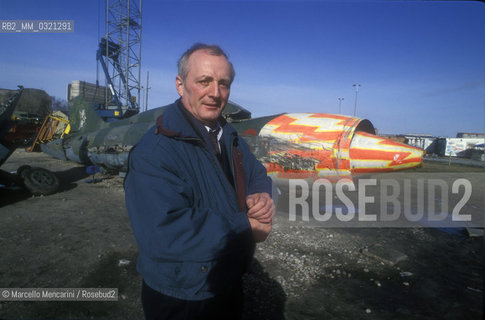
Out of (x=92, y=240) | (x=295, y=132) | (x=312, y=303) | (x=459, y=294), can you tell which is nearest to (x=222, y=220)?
(x=312, y=303)

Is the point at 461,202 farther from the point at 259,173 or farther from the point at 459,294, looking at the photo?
the point at 259,173

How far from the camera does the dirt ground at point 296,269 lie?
279 centimetres

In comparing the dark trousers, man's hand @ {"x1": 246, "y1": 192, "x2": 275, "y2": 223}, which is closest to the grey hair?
man's hand @ {"x1": 246, "y1": 192, "x2": 275, "y2": 223}

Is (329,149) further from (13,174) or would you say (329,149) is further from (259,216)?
(13,174)

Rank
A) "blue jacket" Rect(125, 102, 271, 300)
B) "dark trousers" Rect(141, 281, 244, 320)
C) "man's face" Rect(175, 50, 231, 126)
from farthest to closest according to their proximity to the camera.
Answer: "man's face" Rect(175, 50, 231, 126)
"dark trousers" Rect(141, 281, 244, 320)
"blue jacket" Rect(125, 102, 271, 300)

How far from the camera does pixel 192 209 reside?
122cm

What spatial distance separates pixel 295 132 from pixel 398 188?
23.4ft

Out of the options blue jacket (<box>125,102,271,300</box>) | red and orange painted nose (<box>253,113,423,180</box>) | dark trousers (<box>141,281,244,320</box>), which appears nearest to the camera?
blue jacket (<box>125,102,271,300</box>)

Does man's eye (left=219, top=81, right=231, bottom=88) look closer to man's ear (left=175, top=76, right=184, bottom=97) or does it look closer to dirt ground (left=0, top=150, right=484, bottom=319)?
man's ear (left=175, top=76, right=184, bottom=97)

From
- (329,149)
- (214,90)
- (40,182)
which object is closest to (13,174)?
(40,182)

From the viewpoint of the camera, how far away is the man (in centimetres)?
118

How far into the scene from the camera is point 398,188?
10336mm

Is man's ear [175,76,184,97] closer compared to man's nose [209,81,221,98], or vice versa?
man's nose [209,81,221,98]

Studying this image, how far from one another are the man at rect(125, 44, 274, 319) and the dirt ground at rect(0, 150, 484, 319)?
5.70 feet
